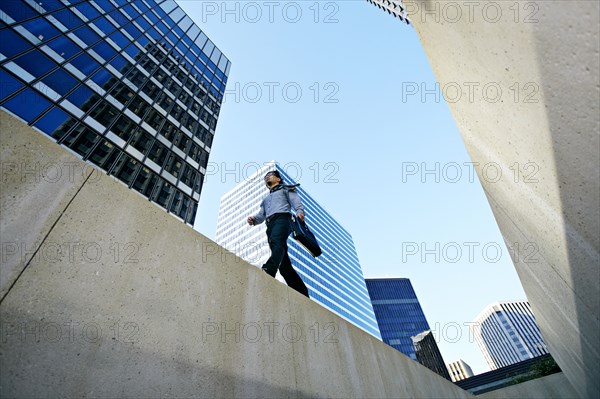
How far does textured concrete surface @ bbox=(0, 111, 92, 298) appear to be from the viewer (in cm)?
120

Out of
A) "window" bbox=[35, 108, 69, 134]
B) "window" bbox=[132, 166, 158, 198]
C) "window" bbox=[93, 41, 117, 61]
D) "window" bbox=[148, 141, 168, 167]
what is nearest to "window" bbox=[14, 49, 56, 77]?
"window" bbox=[35, 108, 69, 134]

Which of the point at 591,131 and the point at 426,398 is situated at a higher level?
the point at 591,131

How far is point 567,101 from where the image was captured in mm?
1067

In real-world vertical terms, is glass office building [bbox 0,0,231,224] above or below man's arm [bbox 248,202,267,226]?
above

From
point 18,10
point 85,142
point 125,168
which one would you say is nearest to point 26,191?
point 85,142

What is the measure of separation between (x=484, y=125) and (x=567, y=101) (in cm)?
85

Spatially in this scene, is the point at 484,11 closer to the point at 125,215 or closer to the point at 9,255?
the point at 125,215

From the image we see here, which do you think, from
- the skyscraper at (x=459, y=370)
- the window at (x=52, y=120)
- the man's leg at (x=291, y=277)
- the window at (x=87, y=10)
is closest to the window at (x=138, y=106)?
the window at (x=52, y=120)

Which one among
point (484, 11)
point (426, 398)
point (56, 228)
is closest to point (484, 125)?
point (484, 11)

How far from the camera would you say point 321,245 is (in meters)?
80.1

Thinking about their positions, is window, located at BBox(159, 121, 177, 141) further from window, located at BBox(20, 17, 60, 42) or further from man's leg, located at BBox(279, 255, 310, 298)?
man's leg, located at BBox(279, 255, 310, 298)

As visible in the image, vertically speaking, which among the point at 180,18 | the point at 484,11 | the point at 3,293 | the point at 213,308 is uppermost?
the point at 180,18

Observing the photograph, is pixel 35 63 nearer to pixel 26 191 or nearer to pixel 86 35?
pixel 86 35

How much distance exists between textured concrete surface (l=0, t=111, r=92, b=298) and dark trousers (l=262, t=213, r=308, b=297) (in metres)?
2.04
